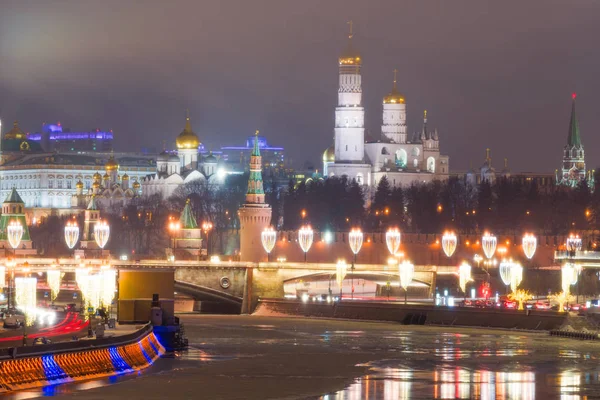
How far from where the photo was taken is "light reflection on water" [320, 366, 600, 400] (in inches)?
2053

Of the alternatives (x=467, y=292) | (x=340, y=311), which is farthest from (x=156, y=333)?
(x=467, y=292)

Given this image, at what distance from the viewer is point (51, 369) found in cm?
5156

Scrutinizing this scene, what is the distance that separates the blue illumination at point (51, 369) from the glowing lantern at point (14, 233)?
7429cm

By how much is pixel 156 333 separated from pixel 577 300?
42508 mm

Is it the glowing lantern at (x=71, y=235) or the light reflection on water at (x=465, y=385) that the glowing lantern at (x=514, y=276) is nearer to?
the light reflection on water at (x=465, y=385)

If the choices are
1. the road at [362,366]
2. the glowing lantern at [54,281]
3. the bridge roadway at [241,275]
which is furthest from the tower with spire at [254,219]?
the road at [362,366]

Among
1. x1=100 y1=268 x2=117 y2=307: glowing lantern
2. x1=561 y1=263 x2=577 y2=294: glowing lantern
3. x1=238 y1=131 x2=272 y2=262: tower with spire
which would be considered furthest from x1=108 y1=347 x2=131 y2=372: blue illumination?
x1=238 y1=131 x2=272 y2=262: tower with spire

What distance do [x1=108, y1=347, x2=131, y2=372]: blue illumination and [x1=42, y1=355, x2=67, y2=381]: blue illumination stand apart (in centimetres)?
376

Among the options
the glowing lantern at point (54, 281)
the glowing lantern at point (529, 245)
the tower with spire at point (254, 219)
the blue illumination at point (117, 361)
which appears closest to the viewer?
the blue illumination at point (117, 361)

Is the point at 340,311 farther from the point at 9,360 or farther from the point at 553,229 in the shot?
the point at 553,229

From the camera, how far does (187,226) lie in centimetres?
13650

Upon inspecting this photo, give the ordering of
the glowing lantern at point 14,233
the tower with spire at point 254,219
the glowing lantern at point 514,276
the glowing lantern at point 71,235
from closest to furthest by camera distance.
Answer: the glowing lantern at point 514,276 < the glowing lantern at point 14,233 < the tower with spire at point 254,219 < the glowing lantern at point 71,235

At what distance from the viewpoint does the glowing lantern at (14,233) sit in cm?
12706

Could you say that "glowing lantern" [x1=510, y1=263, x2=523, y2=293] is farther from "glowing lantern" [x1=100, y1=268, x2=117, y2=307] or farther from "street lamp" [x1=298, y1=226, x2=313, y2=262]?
"street lamp" [x1=298, y1=226, x2=313, y2=262]
